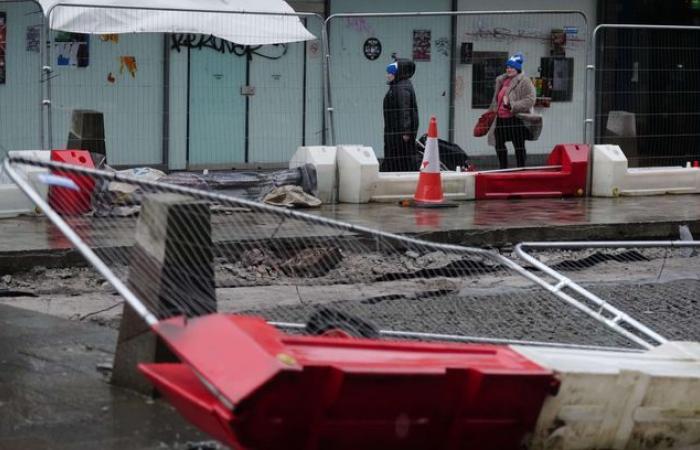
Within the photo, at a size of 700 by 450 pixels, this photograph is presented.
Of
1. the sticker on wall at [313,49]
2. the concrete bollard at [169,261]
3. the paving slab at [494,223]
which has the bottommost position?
the paving slab at [494,223]

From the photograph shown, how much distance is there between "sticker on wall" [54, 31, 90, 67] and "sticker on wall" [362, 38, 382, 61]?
421 centimetres

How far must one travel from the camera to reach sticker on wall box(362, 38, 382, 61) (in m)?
18.5

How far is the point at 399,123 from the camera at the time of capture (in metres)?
15.1

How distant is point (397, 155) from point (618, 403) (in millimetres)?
10065

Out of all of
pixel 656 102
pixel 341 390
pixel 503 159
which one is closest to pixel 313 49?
pixel 503 159

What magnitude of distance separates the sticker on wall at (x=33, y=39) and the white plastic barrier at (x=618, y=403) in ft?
37.2

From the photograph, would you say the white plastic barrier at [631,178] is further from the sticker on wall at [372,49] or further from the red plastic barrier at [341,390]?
the red plastic barrier at [341,390]

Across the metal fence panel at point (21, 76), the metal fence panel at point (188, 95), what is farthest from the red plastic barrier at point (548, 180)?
the metal fence panel at point (21, 76)

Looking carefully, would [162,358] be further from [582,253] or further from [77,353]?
[582,253]

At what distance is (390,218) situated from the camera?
503 inches

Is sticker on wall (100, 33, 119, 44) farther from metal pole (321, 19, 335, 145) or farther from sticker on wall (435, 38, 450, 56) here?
sticker on wall (435, 38, 450, 56)

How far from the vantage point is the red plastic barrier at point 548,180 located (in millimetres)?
14688

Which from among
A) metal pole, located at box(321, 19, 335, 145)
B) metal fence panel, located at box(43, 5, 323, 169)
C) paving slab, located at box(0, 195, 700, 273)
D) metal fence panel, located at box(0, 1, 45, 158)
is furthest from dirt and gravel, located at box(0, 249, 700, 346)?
metal fence panel, located at box(43, 5, 323, 169)

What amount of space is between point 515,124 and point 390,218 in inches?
124
